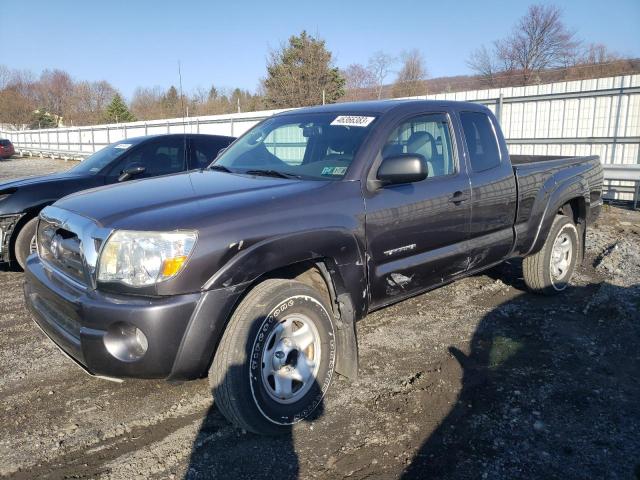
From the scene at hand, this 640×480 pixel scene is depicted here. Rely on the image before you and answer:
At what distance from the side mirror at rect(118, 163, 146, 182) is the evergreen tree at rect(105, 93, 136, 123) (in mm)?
48404

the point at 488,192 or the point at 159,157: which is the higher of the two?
the point at 159,157

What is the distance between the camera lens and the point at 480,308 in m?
4.96

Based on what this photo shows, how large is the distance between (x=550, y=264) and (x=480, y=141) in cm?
162

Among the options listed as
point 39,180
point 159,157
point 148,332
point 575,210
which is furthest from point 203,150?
point 148,332

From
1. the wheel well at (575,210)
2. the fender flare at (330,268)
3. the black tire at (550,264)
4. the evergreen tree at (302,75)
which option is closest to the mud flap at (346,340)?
the fender flare at (330,268)

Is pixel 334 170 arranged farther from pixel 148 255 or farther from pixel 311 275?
pixel 148 255

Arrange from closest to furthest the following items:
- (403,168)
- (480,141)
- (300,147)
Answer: (403,168) < (300,147) < (480,141)

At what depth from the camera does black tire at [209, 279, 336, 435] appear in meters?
2.65

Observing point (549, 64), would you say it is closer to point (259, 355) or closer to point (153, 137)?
point (153, 137)

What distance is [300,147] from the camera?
3893mm

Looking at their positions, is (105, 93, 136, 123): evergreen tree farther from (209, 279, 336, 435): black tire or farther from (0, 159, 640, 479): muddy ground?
(209, 279, 336, 435): black tire

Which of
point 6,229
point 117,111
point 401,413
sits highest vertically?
point 117,111

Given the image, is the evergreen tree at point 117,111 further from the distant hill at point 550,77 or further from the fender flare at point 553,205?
the fender flare at point 553,205

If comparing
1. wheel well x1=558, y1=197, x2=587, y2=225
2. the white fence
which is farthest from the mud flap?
the white fence
